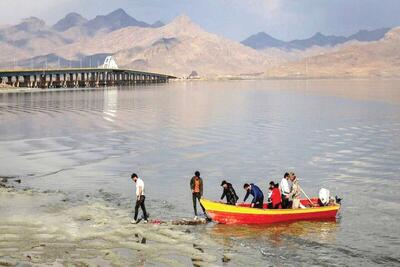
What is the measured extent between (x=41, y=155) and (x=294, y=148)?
76.2ft

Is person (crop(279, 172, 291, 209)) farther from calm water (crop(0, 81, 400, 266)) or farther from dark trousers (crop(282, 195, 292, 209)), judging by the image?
calm water (crop(0, 81, 400, 266))

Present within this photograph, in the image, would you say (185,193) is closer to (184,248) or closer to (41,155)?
(184,248)

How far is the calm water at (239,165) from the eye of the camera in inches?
980

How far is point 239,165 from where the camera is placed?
44.9 meters

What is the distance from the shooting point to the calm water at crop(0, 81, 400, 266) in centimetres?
2489

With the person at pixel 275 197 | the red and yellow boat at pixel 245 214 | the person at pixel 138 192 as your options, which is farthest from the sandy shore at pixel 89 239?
the person at pixel 275 197

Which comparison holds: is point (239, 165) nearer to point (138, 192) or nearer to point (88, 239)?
point (138, 192)

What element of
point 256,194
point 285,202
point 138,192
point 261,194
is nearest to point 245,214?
point 256,194

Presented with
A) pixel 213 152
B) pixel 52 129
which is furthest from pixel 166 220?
pixel 52 129

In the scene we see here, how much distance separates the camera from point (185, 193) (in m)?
34.8

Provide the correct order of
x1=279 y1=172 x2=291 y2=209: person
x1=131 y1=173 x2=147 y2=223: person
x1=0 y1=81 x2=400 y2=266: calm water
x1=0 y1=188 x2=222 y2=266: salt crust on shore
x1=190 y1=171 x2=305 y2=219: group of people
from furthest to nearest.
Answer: x1=279 y1=172 x2=291 y2=209: person < x1=190 y1=171 x2=305 y2=219: group of people < x1=131 y1=173 x2=147 y2=223: person < x1=0 y1=81 x2=400 y2=266: calm water < x1=0 y1=188 x2=222 y2=266: salt crust on shore

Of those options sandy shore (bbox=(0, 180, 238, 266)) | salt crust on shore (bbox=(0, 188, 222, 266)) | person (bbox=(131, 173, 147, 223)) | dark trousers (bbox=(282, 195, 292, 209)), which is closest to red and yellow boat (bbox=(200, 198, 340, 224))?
dark trousers (bbox=(282, 195, 292, 209))

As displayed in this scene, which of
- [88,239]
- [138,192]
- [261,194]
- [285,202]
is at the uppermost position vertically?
[138,192]

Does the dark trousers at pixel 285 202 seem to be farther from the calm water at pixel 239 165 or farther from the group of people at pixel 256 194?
the calm water at pixel 239 165
